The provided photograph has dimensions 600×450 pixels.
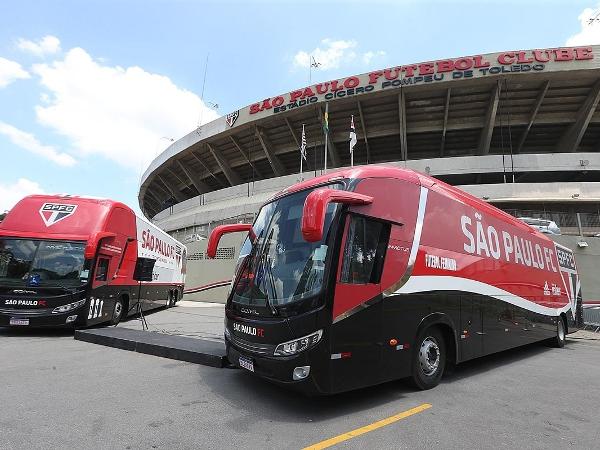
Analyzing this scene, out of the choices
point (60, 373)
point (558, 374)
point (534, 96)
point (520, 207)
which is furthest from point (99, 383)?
point (534, 96)

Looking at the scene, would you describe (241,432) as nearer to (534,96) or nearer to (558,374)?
(558,374)

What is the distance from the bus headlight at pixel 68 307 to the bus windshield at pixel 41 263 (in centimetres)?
45

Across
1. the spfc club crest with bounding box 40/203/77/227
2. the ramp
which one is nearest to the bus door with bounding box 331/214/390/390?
the ramp

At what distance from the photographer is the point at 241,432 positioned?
12.2 feet

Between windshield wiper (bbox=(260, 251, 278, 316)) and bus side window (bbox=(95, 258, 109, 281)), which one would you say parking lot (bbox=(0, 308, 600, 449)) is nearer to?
windshield wiper (bbox=(260, 251, 278, 316))

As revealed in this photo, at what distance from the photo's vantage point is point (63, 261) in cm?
969

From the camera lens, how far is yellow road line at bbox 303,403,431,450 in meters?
3.51

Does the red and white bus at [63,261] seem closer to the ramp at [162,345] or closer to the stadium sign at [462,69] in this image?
the ramp at [162,345]

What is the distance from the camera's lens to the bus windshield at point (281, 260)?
446cm

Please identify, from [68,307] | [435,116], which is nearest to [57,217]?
[68,307]

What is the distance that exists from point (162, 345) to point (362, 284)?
14.8 feet

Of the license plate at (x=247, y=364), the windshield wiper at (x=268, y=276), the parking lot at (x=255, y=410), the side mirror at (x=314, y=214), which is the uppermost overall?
the side mirror at (x=314, y=214)

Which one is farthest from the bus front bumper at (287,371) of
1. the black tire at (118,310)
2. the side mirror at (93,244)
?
the black tire at (118,310)

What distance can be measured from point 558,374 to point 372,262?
16.0 ft
